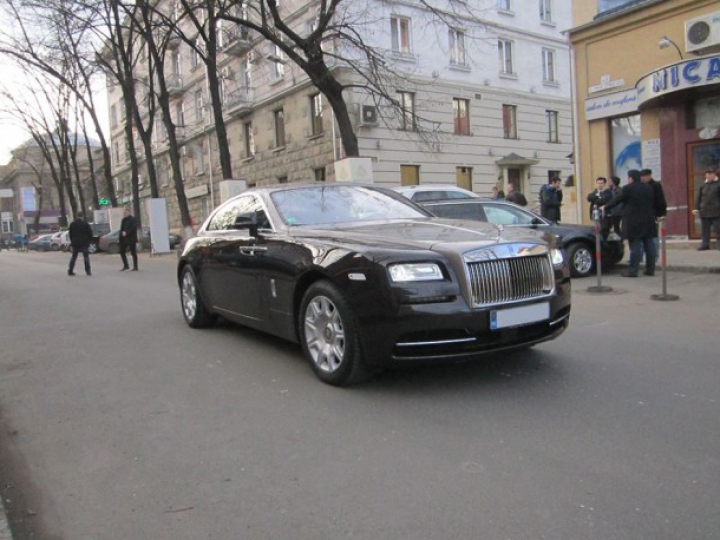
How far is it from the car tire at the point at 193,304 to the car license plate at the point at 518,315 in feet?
13.0

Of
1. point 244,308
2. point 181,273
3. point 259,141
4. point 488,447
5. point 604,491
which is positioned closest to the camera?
point 604,491

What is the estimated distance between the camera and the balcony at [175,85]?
135 feet

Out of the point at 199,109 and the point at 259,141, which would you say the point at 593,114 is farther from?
the point at 199,109

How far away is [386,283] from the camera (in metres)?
4.28

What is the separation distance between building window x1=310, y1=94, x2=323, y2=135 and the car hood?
941 inches

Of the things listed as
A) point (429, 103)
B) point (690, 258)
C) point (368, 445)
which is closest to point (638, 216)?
point (690, 258)

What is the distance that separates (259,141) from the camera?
110 ft

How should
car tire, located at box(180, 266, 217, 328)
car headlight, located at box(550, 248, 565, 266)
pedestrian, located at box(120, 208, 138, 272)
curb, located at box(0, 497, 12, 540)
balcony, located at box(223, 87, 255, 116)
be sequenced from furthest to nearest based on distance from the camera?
1. balcony, located at box(223, 87, 255, 116)
2. pedestrian, located at box(120, 208, 138, 272)
3. car tire, located at box(180, 266, 217, 328)
4. car headlight, located at box(550, 248, 565, 266)
5. curb, located at box(0, 497, 12, 540)

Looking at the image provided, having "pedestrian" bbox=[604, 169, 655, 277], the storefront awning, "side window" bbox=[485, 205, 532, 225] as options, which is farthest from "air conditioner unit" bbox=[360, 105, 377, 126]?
"pedestrian" bbox=[604, 169, 655, 277]

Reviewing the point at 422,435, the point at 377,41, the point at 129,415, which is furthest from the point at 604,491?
the point at 377,41

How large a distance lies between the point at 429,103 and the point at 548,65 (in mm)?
9394

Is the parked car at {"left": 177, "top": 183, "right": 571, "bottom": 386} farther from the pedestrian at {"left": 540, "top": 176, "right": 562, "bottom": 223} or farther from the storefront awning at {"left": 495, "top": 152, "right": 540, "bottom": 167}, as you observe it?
the storefront awning at {"left": 495, "top": 152, "right": 540, "bottom": 167}

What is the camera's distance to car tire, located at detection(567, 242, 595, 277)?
11.1m

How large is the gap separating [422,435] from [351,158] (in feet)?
48.6
